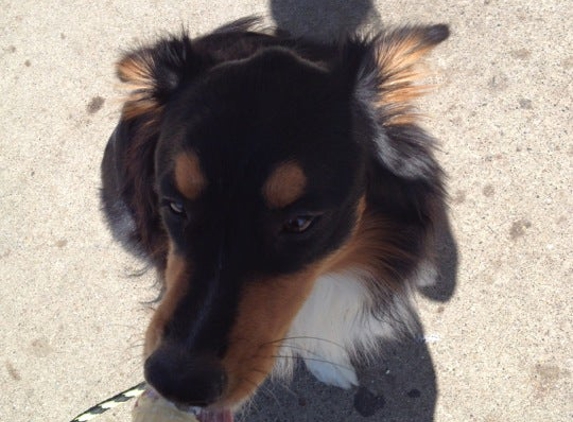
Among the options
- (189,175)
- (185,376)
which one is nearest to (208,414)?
(185,376)

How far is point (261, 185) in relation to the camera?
1992 mm

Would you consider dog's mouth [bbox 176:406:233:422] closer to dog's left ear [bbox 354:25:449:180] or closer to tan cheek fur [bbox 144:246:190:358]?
tan cheek fur [bbox 144:246:190:358]

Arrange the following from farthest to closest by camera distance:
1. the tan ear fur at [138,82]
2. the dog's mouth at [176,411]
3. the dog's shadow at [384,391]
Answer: the dog's shadow at [384,391]
the tan ear fur at [138,82]
the dog's mouth at [176,411]

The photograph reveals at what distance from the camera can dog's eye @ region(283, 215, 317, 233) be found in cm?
209

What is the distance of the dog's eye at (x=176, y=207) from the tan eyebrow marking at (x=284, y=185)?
14.2 inches

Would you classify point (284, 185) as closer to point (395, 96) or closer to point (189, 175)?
point (189, 175)

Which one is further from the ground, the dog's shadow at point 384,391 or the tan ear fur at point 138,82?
the tan ear fur at point 138,82

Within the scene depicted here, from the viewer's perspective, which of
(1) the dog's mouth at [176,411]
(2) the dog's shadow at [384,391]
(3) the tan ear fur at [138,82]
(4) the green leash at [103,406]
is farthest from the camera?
(2) the dog's shadow at [384,391]

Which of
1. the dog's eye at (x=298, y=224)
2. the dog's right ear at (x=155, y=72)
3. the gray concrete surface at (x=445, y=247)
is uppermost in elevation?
the dog's right ear at (x=155, y=72)

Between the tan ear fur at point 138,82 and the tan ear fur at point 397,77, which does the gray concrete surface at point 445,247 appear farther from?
the tan ear fur at point 138,82

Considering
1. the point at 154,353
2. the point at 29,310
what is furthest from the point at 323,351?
the point at 29,310

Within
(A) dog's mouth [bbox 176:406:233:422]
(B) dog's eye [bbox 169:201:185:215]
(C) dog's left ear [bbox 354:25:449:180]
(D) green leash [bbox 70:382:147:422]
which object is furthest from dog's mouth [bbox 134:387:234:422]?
(C) dog's left ear [bbox 354:25:449:180]

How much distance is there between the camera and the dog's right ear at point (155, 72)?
240 centimetres

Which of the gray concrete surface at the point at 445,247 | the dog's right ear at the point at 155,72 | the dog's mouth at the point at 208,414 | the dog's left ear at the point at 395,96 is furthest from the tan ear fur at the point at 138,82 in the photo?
the gray concrete surface at the point at 445,247
